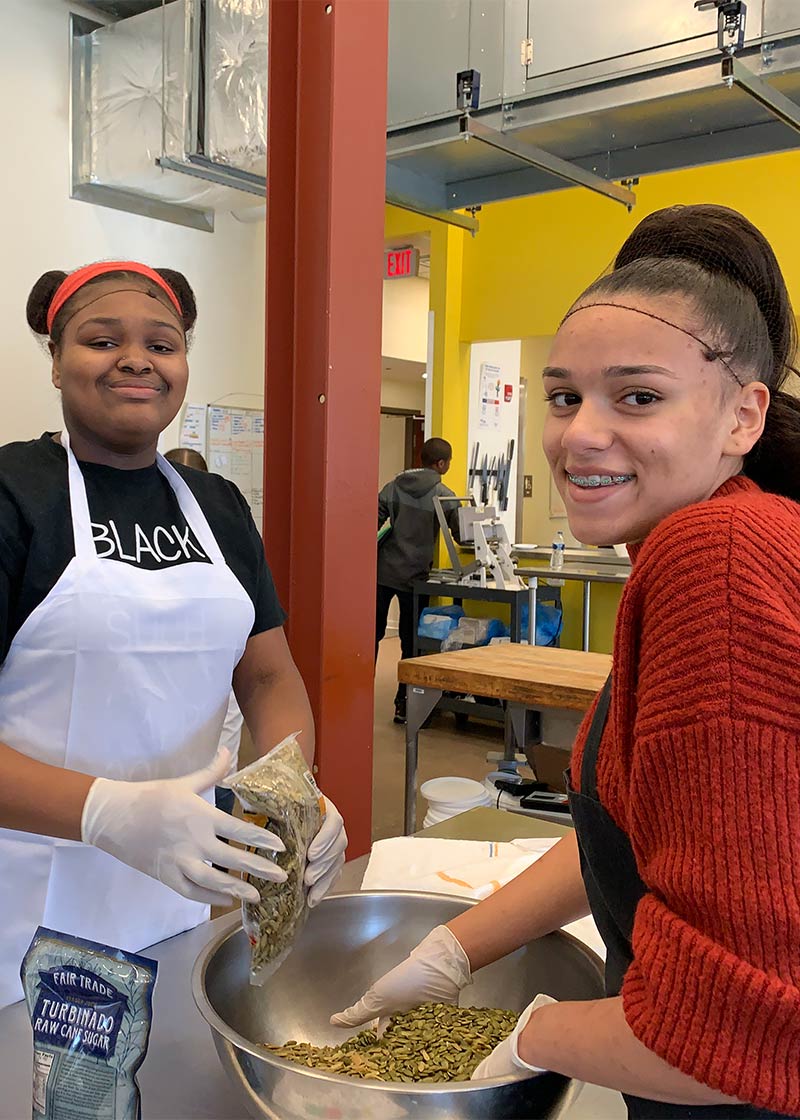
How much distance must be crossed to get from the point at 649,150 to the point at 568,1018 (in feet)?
15.8

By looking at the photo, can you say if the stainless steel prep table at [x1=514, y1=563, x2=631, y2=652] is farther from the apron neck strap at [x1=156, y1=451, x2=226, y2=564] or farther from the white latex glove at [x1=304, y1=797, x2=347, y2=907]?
the white latex glove at [x1=304, y1=797, x2=347, y2=907]

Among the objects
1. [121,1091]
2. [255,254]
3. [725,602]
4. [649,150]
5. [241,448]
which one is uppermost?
[649,150]

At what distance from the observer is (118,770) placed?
1.34m

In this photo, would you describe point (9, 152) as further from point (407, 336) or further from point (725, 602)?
point (407, 336)

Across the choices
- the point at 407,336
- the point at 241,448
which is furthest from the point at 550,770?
the point at 407,336

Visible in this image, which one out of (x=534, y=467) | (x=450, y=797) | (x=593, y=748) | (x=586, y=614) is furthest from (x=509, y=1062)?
(x=534, y=467)

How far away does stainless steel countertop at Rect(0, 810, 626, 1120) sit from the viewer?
965 mm

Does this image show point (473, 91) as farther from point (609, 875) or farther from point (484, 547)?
point (609, 875)

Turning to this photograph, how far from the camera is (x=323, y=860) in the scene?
1.10 metres

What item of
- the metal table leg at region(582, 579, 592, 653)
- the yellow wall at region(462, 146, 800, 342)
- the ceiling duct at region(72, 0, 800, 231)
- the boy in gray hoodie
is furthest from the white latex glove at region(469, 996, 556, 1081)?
the yellow wall at region(462, 146, 800, 342)

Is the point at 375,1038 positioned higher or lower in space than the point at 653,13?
lower

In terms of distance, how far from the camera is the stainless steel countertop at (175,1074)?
97cm

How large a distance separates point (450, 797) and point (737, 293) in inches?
76.0

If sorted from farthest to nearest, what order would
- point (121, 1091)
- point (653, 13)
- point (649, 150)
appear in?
1. point (649, 150)
2. point (653, 13)
3. point (121, 1091)
